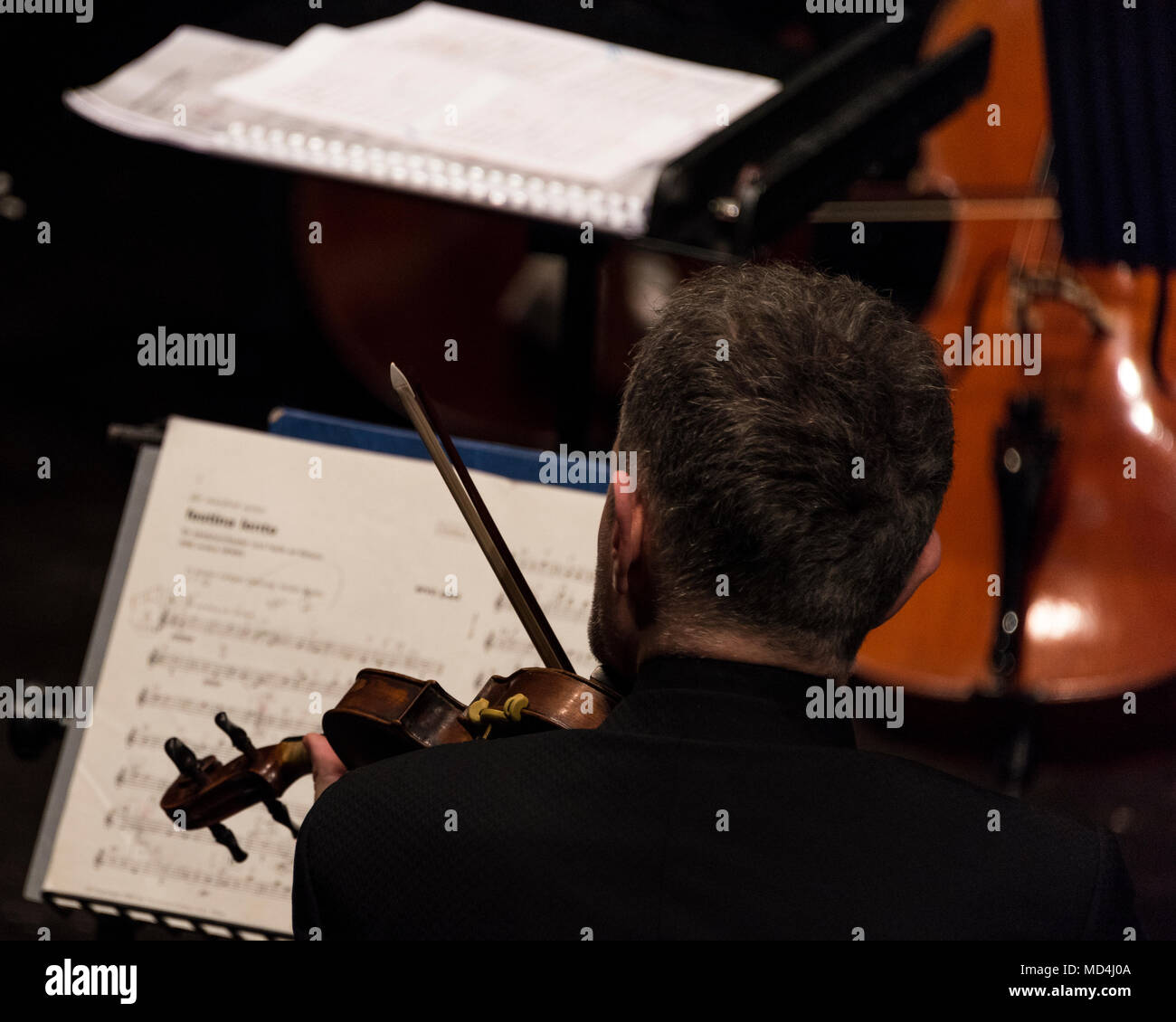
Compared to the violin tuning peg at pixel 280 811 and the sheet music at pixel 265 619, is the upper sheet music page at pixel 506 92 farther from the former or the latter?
the violin tuning peg at pixel 280 811

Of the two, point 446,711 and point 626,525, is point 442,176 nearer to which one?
point 446,711

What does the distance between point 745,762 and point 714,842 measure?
5cm

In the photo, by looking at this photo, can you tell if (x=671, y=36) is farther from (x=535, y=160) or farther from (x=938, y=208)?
(x=938, y=208)

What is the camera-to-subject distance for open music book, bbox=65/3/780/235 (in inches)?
67.0

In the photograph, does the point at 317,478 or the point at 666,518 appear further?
the point at 317,478

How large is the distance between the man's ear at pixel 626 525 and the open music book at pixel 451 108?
720 millimetres

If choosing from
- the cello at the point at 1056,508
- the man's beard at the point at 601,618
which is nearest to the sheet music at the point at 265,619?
the man's beard at the point at 601,618

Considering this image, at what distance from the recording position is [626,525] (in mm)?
1002

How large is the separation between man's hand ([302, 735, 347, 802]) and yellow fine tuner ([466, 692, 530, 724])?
0.13m

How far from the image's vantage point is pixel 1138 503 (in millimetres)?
2270

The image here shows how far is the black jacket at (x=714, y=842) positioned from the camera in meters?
0.91

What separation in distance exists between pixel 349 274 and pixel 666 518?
2.01 m

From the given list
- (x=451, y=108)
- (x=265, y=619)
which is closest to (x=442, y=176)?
→ (x=451, y=108)
